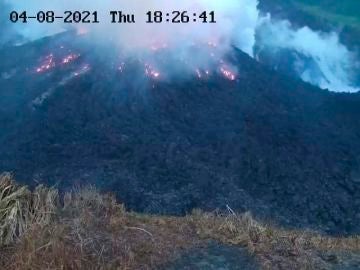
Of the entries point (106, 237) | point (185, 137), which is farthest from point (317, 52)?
point (106, 237)

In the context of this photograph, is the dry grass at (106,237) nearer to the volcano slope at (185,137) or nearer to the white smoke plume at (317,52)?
the volcano slope at (185,137)

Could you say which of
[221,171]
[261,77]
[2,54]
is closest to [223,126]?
[221,171]

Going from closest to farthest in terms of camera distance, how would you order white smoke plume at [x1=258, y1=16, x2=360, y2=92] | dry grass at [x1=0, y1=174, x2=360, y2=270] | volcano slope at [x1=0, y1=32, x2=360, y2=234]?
dry grass at [x1=0, y1=174, x2=360, y2=270], volcano slope at [x1=0, y1=32, x2=360, y2=234], white smoke plume at [x1=258, y1=16, x2=360, y2=92]

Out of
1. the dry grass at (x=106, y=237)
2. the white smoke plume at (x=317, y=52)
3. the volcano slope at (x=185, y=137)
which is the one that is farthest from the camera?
the white smoke plume at (x=317, y=52)

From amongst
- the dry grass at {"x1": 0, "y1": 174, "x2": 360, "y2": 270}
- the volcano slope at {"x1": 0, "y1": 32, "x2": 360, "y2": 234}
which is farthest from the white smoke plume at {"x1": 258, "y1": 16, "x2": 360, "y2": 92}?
the dry grass at {"x1": 0, "y1": 174, "x2": 360, "y2": 270}

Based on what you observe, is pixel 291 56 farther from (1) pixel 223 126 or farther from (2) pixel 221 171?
(2) pixel 221 171

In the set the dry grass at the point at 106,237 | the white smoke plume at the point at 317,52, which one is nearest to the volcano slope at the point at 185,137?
the white smoke plume at the point at 317,52

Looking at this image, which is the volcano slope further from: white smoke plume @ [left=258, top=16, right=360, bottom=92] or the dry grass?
the dry grass
